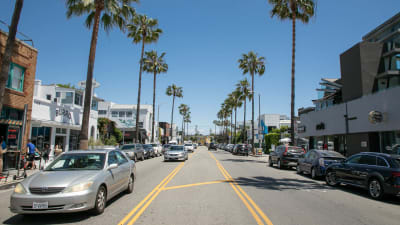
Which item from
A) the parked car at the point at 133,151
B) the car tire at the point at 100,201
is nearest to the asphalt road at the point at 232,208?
the car tire at the point at 100,201

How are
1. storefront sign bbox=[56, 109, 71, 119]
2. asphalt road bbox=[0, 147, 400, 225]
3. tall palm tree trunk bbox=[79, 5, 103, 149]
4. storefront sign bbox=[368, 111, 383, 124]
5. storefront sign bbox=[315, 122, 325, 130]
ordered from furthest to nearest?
1. storefront sign bbox=[315, 122, 325, 130]
2. storefront sign bbox=[56, 109, 71, 119]
3. storefront sign bbox=[368, 111, 383, 124]
4. tall palm tree trunk bbox=[79, 5, 103, 149]
5. asphalt road bbox=[0, 147, 400, 225]

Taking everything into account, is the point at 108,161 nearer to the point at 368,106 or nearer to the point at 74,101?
the point at 368,106

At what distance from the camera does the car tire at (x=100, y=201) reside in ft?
21.8

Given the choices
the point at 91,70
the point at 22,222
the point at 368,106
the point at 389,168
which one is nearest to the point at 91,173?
the point at 22,222

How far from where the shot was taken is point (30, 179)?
655 cm

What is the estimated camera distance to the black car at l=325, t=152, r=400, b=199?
30.0 ft

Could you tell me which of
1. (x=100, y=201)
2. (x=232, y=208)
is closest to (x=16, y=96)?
(x=100, y=201)

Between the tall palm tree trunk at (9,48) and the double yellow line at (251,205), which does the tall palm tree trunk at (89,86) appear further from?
the double yellow line at (251,205)

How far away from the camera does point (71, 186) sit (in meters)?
6.22

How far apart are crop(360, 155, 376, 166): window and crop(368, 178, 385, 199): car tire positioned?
0.67 m

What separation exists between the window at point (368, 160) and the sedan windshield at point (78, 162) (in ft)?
30.2

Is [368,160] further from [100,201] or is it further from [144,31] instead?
[144,31]

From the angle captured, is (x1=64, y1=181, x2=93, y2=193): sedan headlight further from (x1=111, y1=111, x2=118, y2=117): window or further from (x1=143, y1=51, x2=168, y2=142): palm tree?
(x1=111, y1=111, x2=118, y2=117): window

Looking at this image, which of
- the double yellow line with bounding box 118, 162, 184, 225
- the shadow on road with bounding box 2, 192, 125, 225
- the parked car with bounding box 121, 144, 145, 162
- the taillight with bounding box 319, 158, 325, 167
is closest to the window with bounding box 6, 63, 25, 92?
the parked car with bounding box 121, 144, 145, 162
